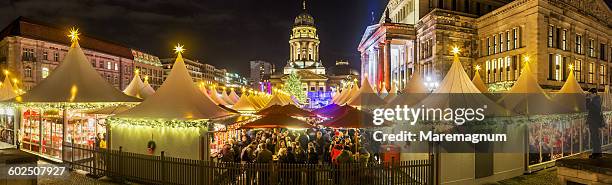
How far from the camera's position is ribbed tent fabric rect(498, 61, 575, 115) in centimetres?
1545

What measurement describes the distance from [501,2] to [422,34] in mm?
12977

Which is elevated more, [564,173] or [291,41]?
[291,41]

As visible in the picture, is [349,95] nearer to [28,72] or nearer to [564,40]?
[564,40]

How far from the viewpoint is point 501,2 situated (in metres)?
53.0

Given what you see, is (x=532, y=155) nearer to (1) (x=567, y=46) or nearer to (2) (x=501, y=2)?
(1) (x=567, y=46)

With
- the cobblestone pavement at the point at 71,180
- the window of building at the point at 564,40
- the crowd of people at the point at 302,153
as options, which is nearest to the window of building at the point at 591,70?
the window of building at the point at 564,40

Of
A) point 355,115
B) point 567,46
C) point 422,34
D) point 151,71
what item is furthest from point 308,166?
point 151,71

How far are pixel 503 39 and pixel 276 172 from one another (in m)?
37.0

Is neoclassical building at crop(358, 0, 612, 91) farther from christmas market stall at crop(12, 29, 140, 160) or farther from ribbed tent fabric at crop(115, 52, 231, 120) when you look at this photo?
christmas market stall at crop(12, 29, 140, 160)

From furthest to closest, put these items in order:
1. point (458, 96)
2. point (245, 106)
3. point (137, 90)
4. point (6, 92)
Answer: point (245, 106)
point (6, 92)
point (137, 90)
point (458, 96)

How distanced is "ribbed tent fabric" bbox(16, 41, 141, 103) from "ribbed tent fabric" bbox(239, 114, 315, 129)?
647cm

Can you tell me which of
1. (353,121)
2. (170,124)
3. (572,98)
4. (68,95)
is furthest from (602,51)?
(68,95)

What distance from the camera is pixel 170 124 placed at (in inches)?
474

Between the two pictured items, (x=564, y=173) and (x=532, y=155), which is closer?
(x=564, y=173)
